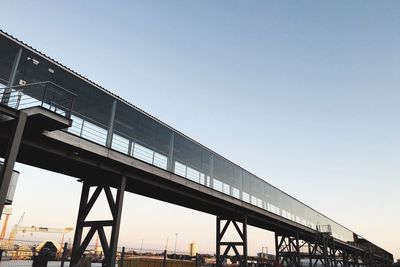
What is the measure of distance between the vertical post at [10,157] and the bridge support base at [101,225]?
582 centimetres

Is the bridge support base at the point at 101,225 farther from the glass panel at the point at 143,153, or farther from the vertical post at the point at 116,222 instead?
the glass panel at the point at 143,153

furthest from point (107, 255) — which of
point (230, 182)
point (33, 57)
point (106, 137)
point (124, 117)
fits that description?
point (230, 182)

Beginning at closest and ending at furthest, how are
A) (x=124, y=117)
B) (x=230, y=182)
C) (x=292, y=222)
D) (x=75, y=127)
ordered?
1. (x=75, y=127)
2. (x=124, y=117)
3. (x=230, y=182)
4. (x=292, y=222)

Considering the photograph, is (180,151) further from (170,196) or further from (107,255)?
(107,255)

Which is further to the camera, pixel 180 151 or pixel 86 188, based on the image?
pixel 180 151

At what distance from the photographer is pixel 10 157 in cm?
1118

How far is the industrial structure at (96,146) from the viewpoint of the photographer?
1265cm

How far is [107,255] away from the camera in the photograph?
15.2 meters

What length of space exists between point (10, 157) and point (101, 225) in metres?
6.50

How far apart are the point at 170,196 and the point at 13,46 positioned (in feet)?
43.4

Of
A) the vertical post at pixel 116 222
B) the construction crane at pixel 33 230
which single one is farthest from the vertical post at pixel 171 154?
the construction crane at pixel 33 230

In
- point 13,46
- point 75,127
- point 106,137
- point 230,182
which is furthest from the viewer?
point 230,182

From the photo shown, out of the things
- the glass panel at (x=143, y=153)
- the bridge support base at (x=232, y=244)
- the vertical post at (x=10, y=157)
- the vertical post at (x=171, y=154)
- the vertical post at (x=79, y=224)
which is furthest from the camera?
the bridge support base at (x=232, y=244)

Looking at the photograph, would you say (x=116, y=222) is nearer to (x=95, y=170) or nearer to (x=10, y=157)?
(x=95, y=170)
